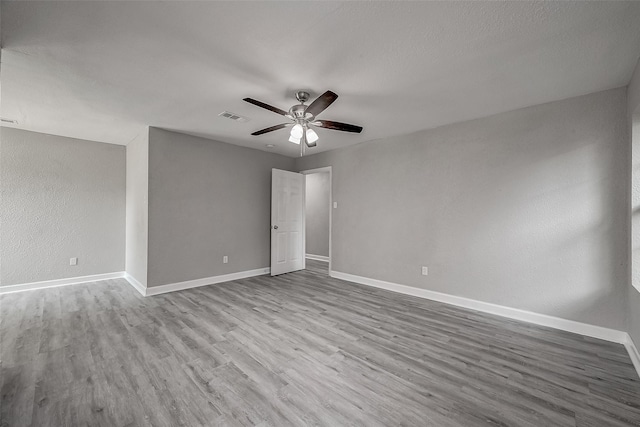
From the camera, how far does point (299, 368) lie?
2.09 meters

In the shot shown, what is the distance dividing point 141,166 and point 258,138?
196 centimetres

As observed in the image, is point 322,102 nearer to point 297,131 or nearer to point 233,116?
point 297,131

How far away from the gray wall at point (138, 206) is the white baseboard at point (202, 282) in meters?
0.17

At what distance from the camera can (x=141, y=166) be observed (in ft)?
13.8

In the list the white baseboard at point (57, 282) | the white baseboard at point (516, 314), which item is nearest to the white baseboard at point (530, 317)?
the white baseboard at point (516, 314)

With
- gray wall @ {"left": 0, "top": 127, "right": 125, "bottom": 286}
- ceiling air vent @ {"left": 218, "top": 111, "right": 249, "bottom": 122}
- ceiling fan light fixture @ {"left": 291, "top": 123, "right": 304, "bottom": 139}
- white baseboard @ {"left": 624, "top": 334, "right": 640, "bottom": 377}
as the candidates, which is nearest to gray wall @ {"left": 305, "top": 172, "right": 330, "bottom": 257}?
ceiling air vent @ {"left": 218, "top": 111, "right": 249, "bottom": 122}

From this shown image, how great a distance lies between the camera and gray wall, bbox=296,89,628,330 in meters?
2.64

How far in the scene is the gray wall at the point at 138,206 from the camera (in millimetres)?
3947

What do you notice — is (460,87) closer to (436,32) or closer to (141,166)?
(436,32)

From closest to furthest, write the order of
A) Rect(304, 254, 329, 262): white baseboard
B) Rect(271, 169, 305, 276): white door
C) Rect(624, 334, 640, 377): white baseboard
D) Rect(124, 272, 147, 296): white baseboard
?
Rect(624, 334, 640, 377): white baseboard → Rect(124, 272, 147, 296): white baseboard → Rect(271, 169, 305, 276): white door → Rect(304, 254, 329, 262): white baseboard

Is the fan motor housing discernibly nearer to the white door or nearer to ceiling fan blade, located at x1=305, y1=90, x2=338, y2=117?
ceiling fan blade, located at x1=305, y1=90, x2=338, y2=117

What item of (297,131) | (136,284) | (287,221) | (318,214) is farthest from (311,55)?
(318,214)

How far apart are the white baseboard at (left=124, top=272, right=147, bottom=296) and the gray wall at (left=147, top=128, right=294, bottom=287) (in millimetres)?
174

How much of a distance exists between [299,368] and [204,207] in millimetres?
3372
